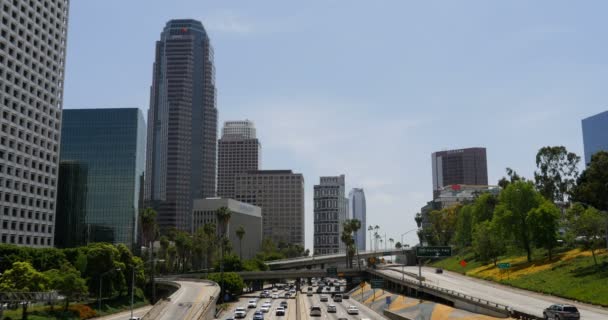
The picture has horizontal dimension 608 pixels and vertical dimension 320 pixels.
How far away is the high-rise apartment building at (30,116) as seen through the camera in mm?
135375

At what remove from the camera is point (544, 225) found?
108 m

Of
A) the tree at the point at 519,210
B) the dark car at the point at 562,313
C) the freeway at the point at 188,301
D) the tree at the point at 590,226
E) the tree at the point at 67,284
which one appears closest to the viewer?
the dark car at the point at 562,313

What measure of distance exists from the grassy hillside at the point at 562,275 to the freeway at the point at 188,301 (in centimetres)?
5227

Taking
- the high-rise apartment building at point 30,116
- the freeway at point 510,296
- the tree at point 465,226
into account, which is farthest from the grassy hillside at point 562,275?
the high-rise apartment building at point 30,116

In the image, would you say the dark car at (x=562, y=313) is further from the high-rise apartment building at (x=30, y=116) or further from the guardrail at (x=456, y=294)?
the high-rise apartment building at (x=30, y=116)

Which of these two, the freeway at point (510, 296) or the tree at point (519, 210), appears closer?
the freeway at point (510, 296)

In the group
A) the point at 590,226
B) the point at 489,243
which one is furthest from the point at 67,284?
the point at 489,243

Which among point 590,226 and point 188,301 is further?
point 188,301

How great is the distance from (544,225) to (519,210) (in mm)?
10804

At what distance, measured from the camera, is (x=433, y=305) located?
9106 centimetres

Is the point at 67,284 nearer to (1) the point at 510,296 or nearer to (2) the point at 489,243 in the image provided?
(1) the point at 510,296

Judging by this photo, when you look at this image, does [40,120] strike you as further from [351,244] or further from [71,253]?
[351,244]

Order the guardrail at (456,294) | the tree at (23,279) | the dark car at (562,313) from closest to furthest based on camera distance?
the dark car at (562,313), the guardrail at (456,294), the tree at (23,279)

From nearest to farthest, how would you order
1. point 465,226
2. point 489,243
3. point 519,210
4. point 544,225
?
1. point 544,225
2. point 519,210
3. point 489,243
4. point 465,226
